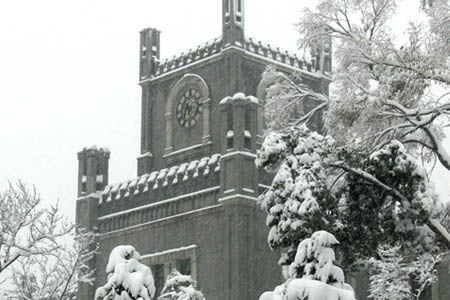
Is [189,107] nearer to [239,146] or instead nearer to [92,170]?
[92,170]

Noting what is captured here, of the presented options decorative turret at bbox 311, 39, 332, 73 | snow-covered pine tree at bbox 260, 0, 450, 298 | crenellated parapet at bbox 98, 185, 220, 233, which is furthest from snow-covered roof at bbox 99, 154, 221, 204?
snow-covered pine tree at bbox 260, 0, 450, 298

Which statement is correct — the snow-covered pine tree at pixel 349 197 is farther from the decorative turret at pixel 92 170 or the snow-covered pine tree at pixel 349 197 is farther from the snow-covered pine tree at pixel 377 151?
the decorative turret at pixel 92 170

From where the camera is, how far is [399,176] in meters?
18.2

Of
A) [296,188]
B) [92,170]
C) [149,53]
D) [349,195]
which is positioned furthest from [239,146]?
[296,188]

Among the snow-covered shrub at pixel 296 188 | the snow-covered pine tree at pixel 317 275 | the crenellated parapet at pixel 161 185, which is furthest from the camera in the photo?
the crenellated parapet at pixel 161 185

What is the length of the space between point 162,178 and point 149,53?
6.60 meters

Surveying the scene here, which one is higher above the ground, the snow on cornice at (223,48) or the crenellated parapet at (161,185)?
the snow on cornice at (223,48)

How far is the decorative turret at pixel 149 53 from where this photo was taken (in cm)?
3881

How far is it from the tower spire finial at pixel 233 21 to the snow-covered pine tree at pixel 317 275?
789 inches

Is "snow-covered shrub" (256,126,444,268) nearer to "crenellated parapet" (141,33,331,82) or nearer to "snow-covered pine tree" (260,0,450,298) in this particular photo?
"snow-covered pine tree" (260,0,450,298)

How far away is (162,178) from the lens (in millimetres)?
33875

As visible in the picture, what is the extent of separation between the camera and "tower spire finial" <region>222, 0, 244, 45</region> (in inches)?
1362

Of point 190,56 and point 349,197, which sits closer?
point 349,197

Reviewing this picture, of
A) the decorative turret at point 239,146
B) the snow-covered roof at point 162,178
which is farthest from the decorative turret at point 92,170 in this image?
the decorative turret at point 239,146
